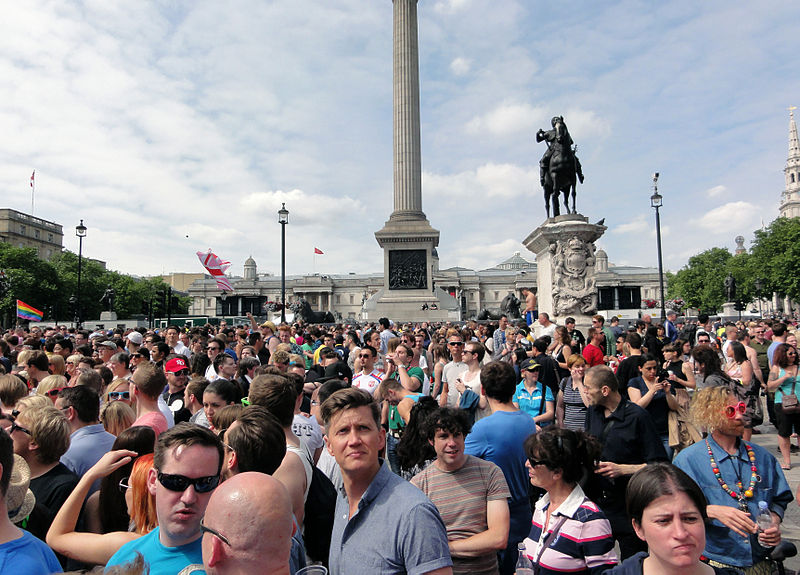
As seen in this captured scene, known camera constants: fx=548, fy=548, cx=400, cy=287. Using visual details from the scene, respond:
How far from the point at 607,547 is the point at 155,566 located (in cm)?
229

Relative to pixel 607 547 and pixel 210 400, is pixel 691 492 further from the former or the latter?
pixel 210 400

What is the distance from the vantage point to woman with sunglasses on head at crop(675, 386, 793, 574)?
3.00 m

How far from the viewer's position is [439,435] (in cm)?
330

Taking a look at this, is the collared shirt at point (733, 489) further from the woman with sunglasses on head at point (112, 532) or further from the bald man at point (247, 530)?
the woman with sunglasses on head at point (112, 532)

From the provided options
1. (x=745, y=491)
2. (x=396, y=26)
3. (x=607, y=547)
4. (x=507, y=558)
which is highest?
→ (x=396, y=26)

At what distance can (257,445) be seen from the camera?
3006 millimetres

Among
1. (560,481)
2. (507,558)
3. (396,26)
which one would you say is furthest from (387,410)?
(396,26)

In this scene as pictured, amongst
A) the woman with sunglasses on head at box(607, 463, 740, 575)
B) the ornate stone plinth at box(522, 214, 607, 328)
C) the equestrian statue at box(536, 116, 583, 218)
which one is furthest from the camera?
the equestrian statue at box(536, 116, 583, 218)

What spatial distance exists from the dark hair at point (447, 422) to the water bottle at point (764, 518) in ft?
5.38

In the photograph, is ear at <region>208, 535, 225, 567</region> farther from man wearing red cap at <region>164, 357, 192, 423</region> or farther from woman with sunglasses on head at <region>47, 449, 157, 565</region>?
man wearing red cap at <region>164, 357, 192, 423</region>

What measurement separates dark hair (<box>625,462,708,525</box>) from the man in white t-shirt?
5066 millimetres

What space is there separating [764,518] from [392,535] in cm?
212

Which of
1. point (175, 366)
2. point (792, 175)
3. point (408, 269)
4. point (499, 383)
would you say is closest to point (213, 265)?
point (408, 269)

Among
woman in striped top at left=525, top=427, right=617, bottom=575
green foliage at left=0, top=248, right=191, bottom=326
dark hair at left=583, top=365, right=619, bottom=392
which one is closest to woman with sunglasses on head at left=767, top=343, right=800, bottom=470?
dark hair at left=583, top=365, right=619, bottom=392
